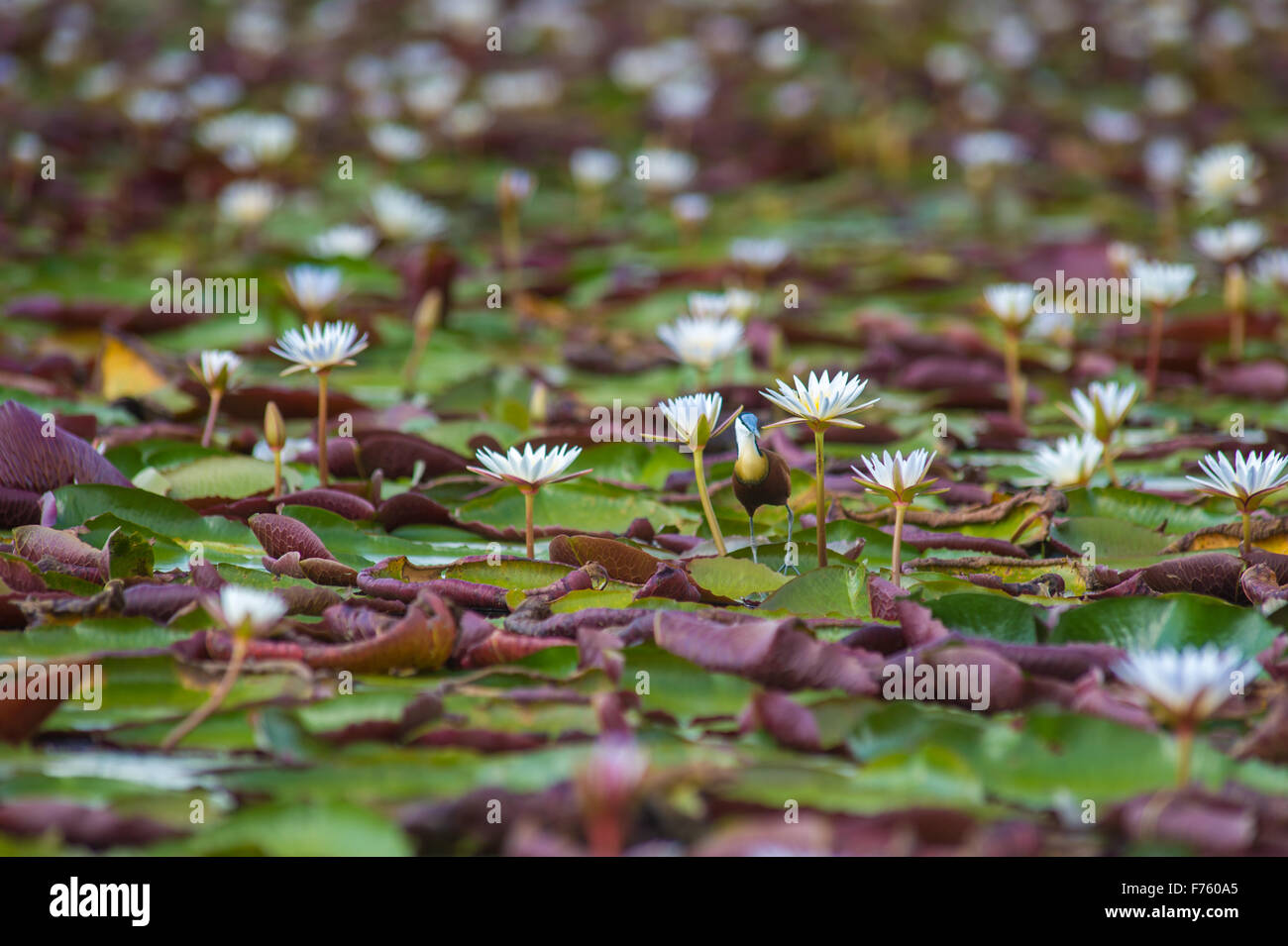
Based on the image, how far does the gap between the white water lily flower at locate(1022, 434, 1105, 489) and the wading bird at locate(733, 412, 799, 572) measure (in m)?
0.81

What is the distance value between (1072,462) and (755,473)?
3.04 feet

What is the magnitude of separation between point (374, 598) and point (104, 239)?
4.58 meters

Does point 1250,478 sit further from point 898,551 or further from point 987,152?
point 987,152

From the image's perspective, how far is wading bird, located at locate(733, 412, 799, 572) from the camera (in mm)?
2562

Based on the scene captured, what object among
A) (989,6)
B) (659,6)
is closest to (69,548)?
(659,6)

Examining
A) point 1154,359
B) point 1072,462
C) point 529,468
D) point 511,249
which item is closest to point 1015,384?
point 1154,359

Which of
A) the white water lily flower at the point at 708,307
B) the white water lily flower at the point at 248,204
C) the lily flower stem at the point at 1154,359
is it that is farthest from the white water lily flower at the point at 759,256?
the white water lily flower at the point at 248,204

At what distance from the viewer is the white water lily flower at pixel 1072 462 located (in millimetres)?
3082

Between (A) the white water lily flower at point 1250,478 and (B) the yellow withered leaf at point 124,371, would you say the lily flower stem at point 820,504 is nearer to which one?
(A) the white water lily flower at point 1250,478

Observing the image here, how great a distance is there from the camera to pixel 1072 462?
3.10 metres

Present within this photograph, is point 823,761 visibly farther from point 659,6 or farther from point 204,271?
point 659,6

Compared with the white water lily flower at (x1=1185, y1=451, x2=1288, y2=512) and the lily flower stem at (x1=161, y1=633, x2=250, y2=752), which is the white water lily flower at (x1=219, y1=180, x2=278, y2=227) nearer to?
the lily flower stem at (x1=161, y1=633, x2=250, y2=752)

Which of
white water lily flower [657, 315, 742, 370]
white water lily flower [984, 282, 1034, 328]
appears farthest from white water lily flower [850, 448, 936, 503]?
white water lily flower [984, 282, 1034, 328]
